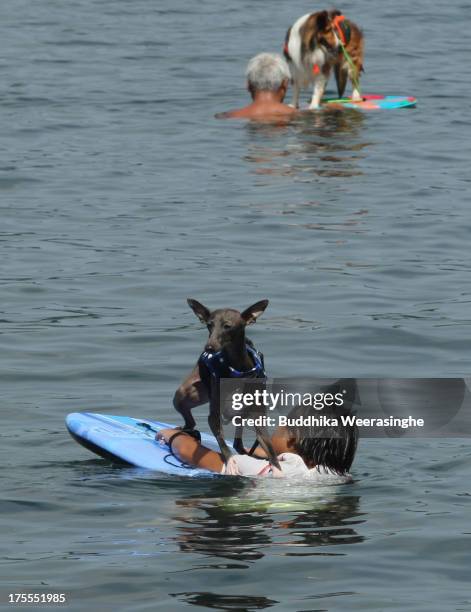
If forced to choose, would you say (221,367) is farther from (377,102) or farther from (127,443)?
(377,102)

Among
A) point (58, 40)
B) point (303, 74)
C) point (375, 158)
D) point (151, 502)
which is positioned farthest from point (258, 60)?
point (151, 502)

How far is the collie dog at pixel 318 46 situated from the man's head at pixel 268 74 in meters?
0.21

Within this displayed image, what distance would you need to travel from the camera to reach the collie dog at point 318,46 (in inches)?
804

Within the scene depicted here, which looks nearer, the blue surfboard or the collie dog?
the blue surfboard

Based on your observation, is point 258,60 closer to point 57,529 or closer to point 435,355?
point 435,355

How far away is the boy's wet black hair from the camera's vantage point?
8625mm

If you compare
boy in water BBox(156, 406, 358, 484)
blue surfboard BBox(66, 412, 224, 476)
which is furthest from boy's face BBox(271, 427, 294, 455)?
blue surfboard BBox(66, 412, 224, 476)

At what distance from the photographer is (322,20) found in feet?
66.6

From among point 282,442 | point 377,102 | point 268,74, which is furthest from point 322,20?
point 282,442

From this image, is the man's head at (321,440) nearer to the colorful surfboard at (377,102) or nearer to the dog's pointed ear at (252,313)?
the dog's pointed ear at (252,313)

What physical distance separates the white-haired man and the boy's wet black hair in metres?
12.2

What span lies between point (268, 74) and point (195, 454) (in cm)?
1188

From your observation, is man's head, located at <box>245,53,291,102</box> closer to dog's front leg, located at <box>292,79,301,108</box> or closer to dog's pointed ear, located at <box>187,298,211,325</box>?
dog's front leg, located at <box>292,79,301,108</box>

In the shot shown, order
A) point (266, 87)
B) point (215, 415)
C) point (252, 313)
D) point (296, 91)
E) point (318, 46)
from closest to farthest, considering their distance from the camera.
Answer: point (252, 313) < point (215, 415) < point (318, 46) < point (266, 87) < point (296, 91)
